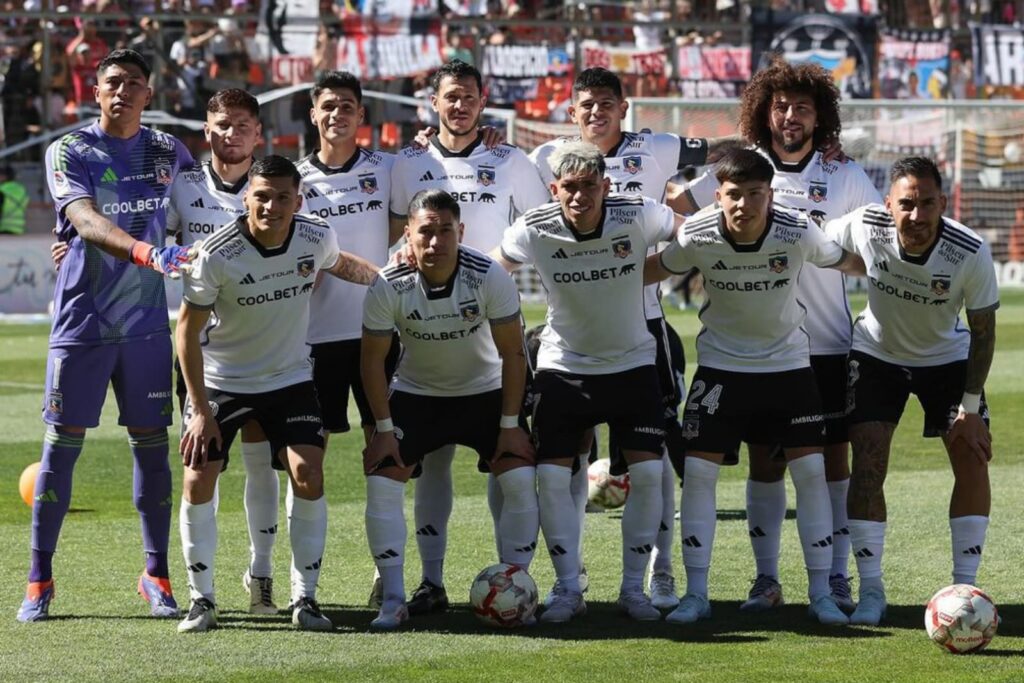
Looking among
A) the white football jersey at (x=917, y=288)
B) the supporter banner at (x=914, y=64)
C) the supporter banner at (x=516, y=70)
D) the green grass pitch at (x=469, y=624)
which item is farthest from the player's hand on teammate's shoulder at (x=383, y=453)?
the supporter banner at (x=914, y=64)

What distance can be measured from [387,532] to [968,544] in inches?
95.2

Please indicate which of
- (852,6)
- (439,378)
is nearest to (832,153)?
(439,378)

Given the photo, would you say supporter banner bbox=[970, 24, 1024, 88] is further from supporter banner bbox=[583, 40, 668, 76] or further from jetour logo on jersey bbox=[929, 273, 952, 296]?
jetour logo on jersey bbox=[929, 273, 952, 296]

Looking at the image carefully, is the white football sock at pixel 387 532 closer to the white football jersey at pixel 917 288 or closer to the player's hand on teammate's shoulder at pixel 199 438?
the player's hand on teammate's shoulder at pixel 199 438

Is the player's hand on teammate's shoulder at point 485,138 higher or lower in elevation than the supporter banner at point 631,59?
higher

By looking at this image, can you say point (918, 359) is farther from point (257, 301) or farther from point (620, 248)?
point (257, 301)

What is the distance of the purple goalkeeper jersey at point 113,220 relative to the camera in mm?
6980

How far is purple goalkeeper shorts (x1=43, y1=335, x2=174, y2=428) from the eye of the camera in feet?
22.9

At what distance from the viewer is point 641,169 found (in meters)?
7.68

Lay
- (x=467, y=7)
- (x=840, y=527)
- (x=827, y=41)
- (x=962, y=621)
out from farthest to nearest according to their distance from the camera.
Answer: (x=827, y=41)
(x=467, y=7)
(x=840, y=527)
(x=962, y=621)

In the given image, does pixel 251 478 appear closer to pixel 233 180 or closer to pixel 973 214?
pixel 233 180

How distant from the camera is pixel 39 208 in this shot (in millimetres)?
23656

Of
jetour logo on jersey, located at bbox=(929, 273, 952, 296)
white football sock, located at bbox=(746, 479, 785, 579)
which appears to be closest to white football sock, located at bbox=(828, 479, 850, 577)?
white football sock, located at bbox=(746, 479, 785, 579)

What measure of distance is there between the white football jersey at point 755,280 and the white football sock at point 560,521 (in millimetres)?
811
